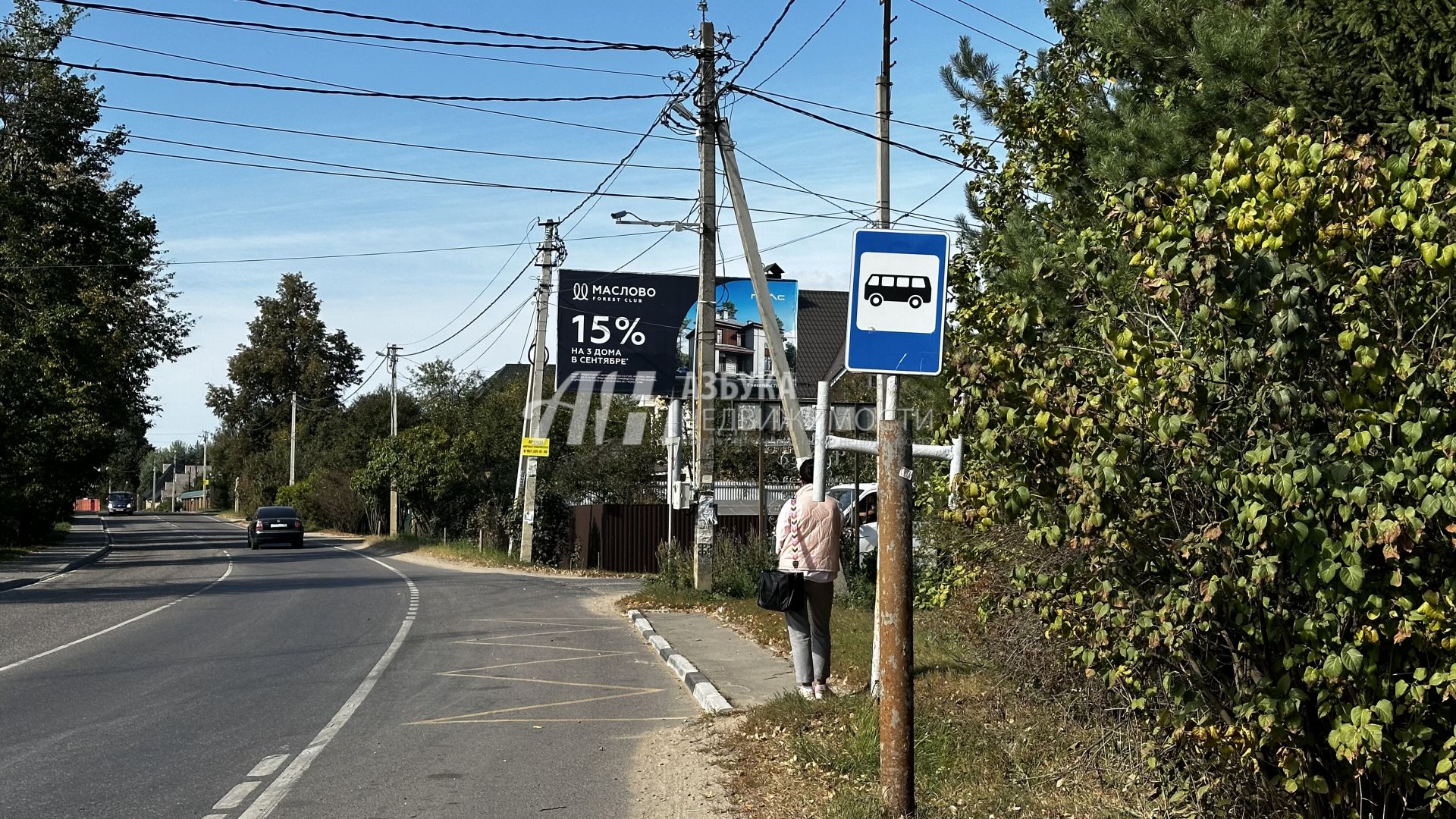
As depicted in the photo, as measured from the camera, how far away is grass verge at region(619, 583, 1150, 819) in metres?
6.13

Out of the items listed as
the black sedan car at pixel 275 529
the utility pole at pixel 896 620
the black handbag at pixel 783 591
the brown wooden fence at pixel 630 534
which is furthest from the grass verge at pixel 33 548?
the utility pole at pixel 896 620

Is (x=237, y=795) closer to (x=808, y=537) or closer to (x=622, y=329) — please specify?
(x=808, y=537)

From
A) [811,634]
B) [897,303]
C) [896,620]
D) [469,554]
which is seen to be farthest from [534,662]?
[469,554]

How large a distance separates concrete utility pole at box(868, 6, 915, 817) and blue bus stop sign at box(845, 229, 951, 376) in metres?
0.13

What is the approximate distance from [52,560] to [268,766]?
3065 centimetres

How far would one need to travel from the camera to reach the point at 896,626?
6.00 meters

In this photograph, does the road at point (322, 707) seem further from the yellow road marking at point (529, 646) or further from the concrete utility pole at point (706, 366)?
the concrete utility pole at point (706, 366)

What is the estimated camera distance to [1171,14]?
7.32 m

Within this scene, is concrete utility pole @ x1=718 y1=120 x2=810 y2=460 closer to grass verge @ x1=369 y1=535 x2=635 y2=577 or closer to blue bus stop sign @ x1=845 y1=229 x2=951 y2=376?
blue bus stop sign @ x1=845 y1=229 x2=951 y2=376

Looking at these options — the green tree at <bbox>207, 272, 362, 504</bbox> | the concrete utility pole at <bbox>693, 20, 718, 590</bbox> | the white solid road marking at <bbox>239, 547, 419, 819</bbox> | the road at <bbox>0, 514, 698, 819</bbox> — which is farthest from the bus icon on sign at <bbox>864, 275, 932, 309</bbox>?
the green tree at <bbox>207, 272, 362, 504</bbox>

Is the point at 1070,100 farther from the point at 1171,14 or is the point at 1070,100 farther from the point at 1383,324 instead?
the point at 1383,324

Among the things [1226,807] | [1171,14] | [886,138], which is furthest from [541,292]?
[1226,807]

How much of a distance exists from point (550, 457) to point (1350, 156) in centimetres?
3456

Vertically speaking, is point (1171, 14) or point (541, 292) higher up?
point (541, 292)
